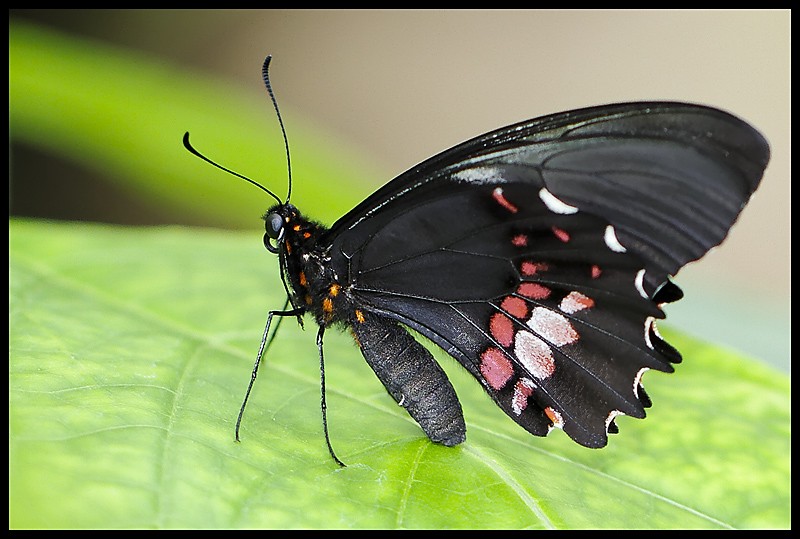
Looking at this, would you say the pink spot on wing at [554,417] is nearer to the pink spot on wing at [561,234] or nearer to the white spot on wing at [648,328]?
the white spot on wing at [648,328]

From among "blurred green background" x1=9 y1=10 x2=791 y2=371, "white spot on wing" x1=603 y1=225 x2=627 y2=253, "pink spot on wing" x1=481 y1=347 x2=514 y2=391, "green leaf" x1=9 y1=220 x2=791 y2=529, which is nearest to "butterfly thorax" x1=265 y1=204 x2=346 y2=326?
"green leaf" x1=9 y1=220 x2=791 y2=529

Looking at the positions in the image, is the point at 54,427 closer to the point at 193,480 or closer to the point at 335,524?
the point at 193,480

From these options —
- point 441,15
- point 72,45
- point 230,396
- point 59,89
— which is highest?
point 441,15

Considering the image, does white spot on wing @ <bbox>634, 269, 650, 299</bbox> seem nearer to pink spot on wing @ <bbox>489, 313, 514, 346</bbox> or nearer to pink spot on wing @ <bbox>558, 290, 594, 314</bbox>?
pink spot on wing @ <bbox>558, 290, 594, 314</bbox>

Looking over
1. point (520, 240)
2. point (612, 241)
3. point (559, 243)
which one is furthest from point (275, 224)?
point (612, 241)

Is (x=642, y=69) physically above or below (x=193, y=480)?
above

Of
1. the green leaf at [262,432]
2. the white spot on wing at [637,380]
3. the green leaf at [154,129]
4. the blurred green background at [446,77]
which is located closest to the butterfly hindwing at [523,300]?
the white spot on wing at [637,380]
